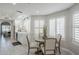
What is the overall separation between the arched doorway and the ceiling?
0.21 m

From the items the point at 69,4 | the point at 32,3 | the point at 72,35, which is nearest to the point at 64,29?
the point at 72,35

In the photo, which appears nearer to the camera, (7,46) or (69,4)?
(69,4)

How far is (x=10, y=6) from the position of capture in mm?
2070

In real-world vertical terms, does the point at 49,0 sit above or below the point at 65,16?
above

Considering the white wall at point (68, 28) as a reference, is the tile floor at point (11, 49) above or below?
below

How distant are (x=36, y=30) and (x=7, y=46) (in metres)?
0.67

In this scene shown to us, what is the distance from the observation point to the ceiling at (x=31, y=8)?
2033 mm

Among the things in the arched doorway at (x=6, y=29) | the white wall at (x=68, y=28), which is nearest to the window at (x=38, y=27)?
the white wall at (x=68, y=28)

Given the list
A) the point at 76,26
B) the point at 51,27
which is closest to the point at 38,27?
the point at 51,27

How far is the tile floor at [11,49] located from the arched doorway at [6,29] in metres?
0.09

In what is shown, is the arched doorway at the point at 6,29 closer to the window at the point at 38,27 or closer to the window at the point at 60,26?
the window at the point at 38,27

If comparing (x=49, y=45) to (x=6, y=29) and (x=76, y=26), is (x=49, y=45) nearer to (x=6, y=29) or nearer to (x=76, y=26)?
(x=76, y=26)
